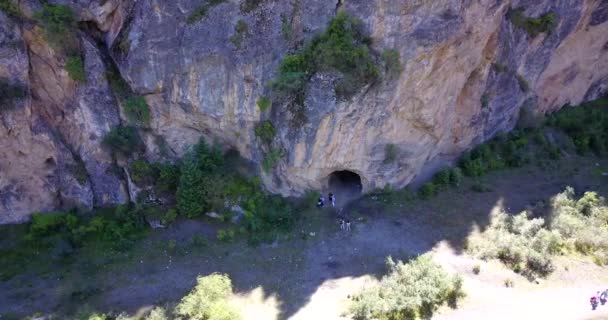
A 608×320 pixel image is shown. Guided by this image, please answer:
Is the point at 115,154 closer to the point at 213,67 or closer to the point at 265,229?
the point at 213,67

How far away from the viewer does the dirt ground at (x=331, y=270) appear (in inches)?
710

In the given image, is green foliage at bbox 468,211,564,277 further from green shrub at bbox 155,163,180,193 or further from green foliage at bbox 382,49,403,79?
green shrub at bbox 155,163,180,193

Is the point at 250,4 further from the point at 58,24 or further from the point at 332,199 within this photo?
the point at 332,199

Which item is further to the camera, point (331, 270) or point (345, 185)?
point (345, 185)

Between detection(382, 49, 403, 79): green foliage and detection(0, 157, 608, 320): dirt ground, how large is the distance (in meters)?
6.30

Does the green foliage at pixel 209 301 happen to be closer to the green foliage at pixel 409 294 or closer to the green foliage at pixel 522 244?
the green foliage at pixel 409 294

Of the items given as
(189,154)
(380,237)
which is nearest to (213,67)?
(189,154)

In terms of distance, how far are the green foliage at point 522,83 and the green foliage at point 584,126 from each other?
11.6 ft

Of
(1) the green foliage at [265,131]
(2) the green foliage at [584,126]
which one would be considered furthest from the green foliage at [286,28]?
(2) the green foliage at [584,126]

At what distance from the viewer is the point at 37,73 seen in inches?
875

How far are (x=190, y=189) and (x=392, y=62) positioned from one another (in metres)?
10.6

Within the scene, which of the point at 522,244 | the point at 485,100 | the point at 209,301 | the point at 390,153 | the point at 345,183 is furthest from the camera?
the point at 345,183

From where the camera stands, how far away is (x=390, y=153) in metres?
22.3

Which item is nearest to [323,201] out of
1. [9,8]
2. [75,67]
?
[75,67]
